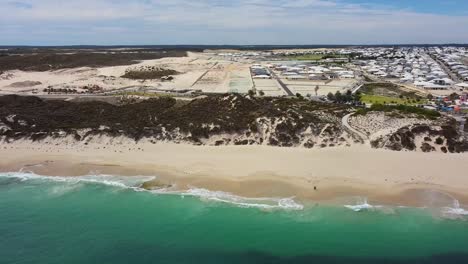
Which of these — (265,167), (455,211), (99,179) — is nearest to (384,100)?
(265,167)

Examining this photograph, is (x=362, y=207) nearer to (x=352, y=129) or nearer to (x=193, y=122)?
(x=352, y=129)

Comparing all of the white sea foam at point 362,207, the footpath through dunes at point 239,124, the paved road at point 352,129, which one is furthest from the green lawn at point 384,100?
the white sea foam at point 362,207

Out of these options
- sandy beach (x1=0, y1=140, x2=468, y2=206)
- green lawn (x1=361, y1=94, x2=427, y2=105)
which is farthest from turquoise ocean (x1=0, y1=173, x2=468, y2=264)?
green lawn (x1=361, y1=94, x2=427, y2=105)

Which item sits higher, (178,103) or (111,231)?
(178,103)

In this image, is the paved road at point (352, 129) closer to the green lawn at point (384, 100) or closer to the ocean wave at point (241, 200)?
the ocean wave at point (241, 200)

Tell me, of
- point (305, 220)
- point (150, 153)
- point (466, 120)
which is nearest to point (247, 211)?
point (305, 220)

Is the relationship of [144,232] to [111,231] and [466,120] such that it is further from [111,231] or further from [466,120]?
[466,120]

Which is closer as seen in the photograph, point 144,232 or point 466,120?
point 144,232
